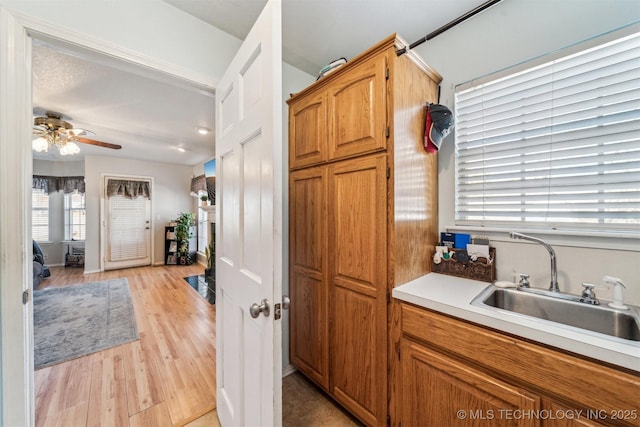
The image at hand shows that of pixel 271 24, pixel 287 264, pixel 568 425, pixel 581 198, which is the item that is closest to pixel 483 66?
pixel 581 198

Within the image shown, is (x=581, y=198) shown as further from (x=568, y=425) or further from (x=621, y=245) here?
(x=568, y=425)

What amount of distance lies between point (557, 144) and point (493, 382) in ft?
3.97

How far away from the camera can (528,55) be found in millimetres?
1323

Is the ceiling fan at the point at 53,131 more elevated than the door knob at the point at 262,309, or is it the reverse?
the ceiling fan at the point at 53,131

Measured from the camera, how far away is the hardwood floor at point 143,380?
1.57 metres

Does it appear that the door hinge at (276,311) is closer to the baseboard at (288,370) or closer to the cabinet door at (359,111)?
the cabinet door at (359,111)

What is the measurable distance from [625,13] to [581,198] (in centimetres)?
84

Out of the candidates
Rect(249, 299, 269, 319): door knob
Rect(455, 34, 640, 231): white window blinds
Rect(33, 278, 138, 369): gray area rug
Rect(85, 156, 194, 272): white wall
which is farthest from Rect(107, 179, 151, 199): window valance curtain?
Rect(455, 34, 640, 231): white window blinds

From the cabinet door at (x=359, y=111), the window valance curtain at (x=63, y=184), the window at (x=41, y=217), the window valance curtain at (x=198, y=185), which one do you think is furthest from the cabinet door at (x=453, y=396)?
the window at (x=41, y=217)

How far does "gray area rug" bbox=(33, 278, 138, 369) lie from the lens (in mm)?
2295

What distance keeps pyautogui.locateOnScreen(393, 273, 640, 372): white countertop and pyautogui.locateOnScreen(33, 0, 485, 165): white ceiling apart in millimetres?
1633

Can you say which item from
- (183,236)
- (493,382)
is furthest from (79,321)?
(493,382)

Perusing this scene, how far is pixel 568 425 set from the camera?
796mm

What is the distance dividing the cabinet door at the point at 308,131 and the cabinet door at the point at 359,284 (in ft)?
0.70
